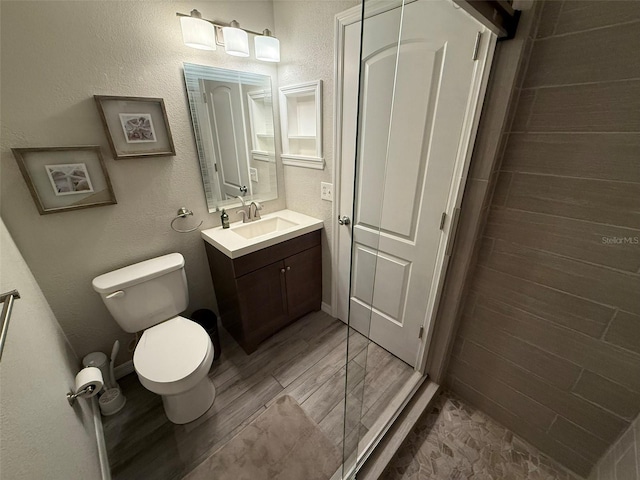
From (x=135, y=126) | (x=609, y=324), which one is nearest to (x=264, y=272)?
(x=135, y=126)

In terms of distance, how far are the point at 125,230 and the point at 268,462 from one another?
1.43 metres

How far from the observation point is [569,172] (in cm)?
87

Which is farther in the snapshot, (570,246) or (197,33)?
(197,33)

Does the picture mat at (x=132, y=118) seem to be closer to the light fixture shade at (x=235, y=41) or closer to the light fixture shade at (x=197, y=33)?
the light fixture shade at (x=197, y=33)

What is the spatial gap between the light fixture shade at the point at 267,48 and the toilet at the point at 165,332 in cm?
135

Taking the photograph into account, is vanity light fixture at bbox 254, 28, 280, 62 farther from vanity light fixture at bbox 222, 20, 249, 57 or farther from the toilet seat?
the toilet seat

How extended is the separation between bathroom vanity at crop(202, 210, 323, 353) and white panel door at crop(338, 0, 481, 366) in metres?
0.51

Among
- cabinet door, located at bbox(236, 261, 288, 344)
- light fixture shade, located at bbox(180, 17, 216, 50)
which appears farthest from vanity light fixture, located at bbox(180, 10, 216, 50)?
cabinet door, located at bbox(236, 261, 288, 344)

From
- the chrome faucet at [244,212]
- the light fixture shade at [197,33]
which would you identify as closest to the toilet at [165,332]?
the chrome faucet at [244,212]

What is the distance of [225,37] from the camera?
4.56ft

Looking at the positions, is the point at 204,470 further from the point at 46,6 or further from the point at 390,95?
the point at 46,6

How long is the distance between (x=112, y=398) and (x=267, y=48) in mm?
2257

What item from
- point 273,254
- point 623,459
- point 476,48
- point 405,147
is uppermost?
point 476,48

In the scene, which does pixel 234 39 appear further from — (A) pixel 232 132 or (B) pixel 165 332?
(B) pixel 165 332
